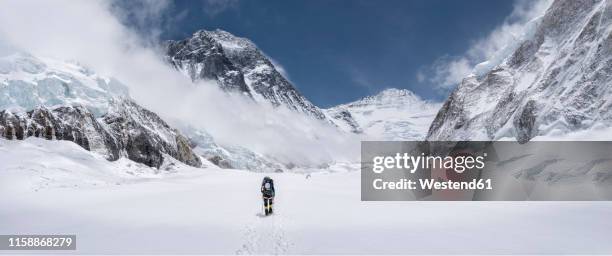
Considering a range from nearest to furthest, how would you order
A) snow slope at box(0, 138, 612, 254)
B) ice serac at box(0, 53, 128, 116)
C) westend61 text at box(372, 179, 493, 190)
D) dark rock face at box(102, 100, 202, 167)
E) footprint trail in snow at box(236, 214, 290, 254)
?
footprint trail in snow at box(236, 214, 290, 254)
snow slope at box(0, 138, 612, 254)
westend61 text at box(372, 179, 493, 190)
ice serac at box(0, 53, 128, 116)
dark rock face at box(102, 100, 202, 167)

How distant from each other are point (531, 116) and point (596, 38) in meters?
10.7

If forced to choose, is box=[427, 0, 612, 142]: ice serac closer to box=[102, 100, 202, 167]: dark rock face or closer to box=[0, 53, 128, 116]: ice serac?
box=[102, 100, 202, 167]: dark rock face

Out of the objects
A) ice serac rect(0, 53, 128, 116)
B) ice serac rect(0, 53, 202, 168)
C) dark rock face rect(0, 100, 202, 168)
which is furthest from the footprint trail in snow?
ice serac rect(0, 53, 128, 116)

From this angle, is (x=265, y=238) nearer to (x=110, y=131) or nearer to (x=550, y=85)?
(x=550, y=85)

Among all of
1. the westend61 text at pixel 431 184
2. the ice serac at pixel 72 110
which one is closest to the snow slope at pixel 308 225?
the westend61 text at pixel 431 184

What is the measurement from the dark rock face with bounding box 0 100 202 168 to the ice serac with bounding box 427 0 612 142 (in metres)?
65.6

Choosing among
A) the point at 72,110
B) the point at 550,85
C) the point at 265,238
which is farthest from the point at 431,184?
the point at 72,110

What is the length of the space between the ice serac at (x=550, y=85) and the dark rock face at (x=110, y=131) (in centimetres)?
6556

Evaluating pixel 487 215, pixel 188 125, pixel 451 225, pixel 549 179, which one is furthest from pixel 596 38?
pixel 188 125

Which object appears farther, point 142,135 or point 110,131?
point 142,135

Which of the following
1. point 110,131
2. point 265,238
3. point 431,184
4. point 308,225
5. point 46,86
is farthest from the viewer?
point 110,131

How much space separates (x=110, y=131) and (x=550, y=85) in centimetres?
8253

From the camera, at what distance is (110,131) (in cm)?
9556

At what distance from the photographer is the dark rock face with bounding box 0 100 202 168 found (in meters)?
75.6
